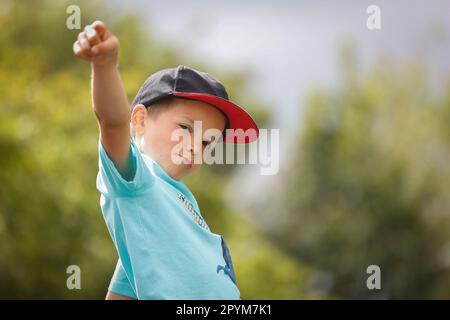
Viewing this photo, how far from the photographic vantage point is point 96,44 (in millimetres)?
964

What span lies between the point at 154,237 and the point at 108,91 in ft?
0.89

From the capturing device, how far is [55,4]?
11297mm

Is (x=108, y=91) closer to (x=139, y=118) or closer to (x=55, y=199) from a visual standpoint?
(x=139, y=118)

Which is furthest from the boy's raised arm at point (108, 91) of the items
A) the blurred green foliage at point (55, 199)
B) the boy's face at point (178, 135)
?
the blurred green foliage at point (55, 199)

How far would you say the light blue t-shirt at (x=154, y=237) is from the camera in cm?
115

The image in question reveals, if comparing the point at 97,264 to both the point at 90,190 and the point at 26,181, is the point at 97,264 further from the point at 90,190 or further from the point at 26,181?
the point at 26,181

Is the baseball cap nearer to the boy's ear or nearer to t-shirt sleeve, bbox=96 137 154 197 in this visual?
the boy's ear

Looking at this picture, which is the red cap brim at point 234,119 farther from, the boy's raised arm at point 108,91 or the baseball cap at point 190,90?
the boy's raised arm at point 108,91

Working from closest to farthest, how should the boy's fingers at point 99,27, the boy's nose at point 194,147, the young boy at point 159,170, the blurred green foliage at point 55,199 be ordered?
the boy's fingers at point 99,27
the young boy at point 159,170
the boy's nose at point 194,147
the blurred green foliage at point 55,199

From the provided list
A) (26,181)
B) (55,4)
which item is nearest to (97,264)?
(26,181)

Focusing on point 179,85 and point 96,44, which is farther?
point 179,85

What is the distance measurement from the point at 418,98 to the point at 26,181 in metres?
7.51

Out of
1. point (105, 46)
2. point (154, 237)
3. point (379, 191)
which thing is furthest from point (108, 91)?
point (379, 191)

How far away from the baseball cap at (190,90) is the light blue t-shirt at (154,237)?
141 mm
